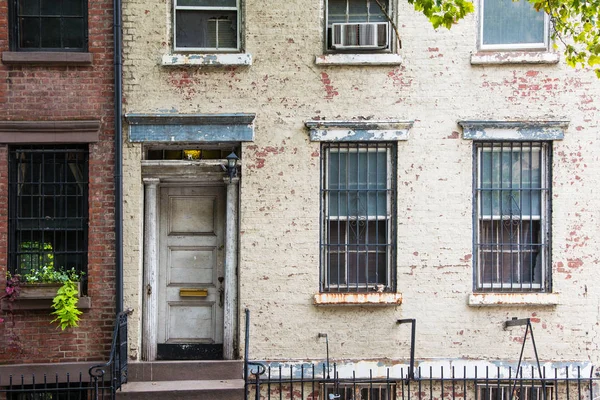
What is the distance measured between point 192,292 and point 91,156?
2.18 m

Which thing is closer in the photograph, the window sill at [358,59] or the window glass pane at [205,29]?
the window sill at [358,59]

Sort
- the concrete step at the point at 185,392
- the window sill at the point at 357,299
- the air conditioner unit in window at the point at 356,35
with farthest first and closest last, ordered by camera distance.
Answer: the air conditioner unit in window at the point at 356,35 < the window sill at the point at 357,299 < the concrete step at the point at 185,392

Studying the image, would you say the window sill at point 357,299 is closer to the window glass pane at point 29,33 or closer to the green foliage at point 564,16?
the green foliage at point 564,16

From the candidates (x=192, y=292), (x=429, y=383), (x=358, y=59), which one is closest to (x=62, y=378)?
(x=192, y=292)

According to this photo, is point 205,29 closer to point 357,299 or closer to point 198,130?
point 198,130

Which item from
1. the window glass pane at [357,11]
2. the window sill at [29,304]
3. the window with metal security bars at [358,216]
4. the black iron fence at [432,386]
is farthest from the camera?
the window glass pane at [357,11]

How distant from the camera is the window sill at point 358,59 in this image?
9.30m

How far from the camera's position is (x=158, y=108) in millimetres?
9305

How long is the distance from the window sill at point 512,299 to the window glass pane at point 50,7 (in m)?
6.42

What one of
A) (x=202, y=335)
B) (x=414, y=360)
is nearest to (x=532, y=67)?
(x=414, y=360)

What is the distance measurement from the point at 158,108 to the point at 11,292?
2895 mm

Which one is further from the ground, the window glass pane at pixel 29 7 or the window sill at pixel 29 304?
the window glass pane at pixel 29 7

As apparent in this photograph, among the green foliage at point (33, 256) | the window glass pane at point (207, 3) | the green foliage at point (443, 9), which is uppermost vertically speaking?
the window glass pane at point (207, 3)

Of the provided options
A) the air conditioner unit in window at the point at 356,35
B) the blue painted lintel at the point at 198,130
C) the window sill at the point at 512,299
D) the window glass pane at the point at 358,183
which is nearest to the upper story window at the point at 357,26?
the air conditioner unit in window at the point at 356,35
